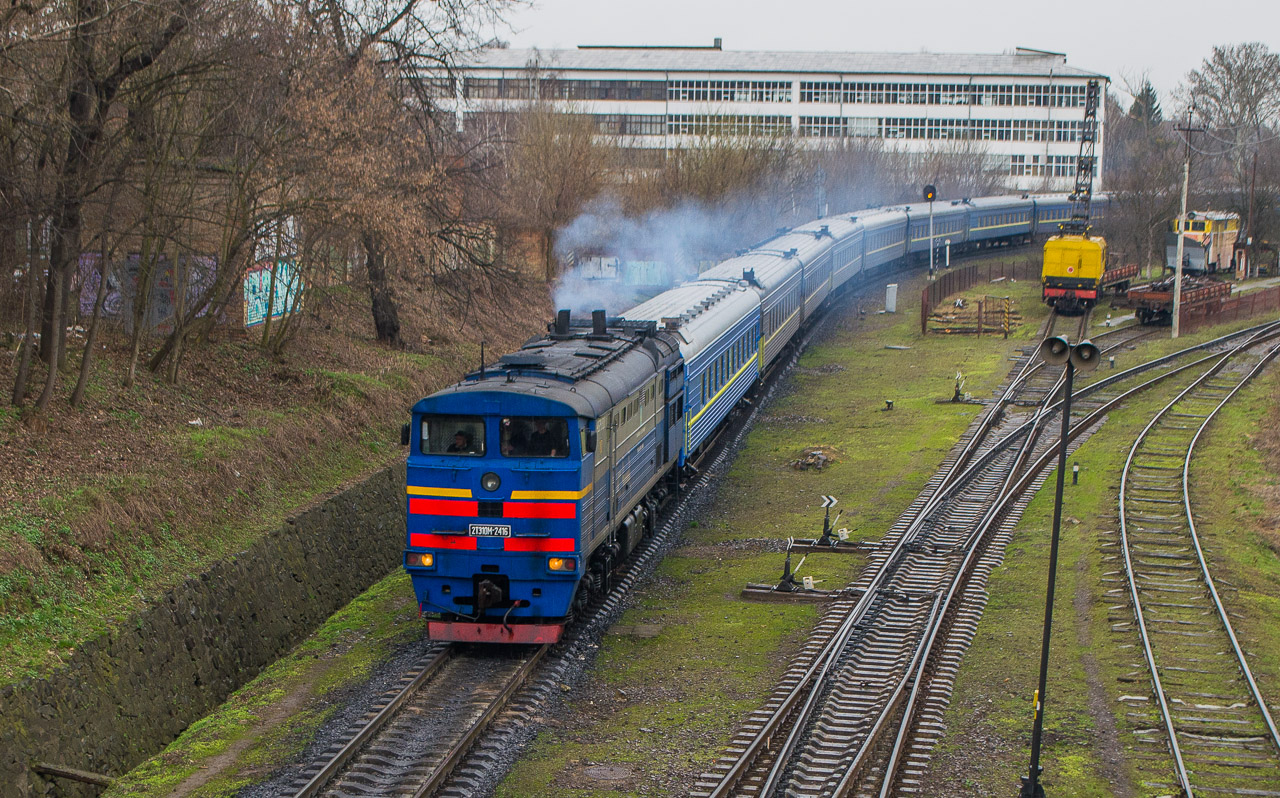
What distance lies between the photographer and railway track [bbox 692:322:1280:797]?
40.3ft

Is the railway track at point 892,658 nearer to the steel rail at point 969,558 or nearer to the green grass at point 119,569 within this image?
the steel rail at point 969,558

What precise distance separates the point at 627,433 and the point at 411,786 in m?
6.95

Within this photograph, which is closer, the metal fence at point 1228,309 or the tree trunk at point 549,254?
the metal fence at point 1228,309

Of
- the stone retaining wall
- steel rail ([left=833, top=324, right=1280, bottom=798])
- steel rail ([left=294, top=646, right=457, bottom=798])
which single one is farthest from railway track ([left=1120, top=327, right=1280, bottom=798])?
the stone retaining wall

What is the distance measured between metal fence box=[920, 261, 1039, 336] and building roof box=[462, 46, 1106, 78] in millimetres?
29660

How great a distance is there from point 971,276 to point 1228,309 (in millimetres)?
12245

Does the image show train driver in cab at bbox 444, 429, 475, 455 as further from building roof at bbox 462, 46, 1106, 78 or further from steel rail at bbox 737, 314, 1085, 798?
building roof at bbox 462, 46, 1106, 78

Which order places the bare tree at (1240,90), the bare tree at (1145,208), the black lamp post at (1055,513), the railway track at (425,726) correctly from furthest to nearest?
the bare tree at (1240,90), the bare tree at (1145,208), the railway track at (425,726), the black lamp post at (1055,513)

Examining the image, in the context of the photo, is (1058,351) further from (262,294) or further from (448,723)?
(262,294)

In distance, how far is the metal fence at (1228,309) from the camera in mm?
42062

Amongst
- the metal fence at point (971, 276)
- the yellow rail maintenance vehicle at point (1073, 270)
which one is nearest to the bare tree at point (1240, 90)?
the metal fence at point (971, 276)

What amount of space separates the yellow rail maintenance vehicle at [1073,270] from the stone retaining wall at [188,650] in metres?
29.7

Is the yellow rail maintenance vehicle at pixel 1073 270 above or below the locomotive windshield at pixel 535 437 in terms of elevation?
above

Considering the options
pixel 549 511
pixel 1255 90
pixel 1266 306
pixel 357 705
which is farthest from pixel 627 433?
pixel 1255 90
